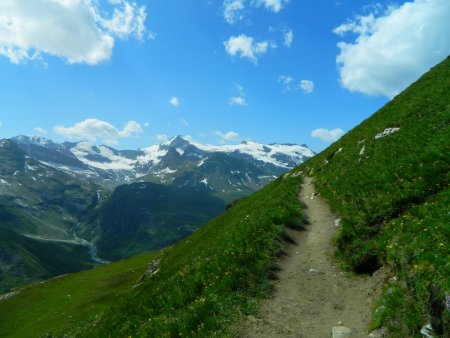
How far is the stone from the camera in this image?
1290 centimetres

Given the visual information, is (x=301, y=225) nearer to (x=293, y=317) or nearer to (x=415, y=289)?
(x=293, y=317)

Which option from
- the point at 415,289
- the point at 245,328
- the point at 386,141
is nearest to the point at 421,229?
the point at 415,289

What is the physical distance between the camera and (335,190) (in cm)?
3075

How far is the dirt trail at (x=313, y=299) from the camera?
45.7ft

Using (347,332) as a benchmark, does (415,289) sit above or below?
above

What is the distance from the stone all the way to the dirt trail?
0.56ft

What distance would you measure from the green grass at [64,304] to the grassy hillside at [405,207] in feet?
102

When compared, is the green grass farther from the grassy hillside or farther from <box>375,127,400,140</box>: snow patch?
<box>375,127,400,140</box>: snow patch

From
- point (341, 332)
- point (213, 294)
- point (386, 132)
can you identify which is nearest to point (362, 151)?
point (386, 132)

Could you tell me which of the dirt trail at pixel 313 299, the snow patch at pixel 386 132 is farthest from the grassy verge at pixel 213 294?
the snow patch at pixel 386 132

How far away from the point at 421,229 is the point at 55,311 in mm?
53744

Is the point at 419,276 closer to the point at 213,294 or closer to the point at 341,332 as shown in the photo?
the point at 341,332

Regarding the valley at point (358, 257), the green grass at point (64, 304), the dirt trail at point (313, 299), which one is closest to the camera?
the valley at point (358, 257)

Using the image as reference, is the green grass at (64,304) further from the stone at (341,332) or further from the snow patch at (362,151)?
the stone at (341,332)
